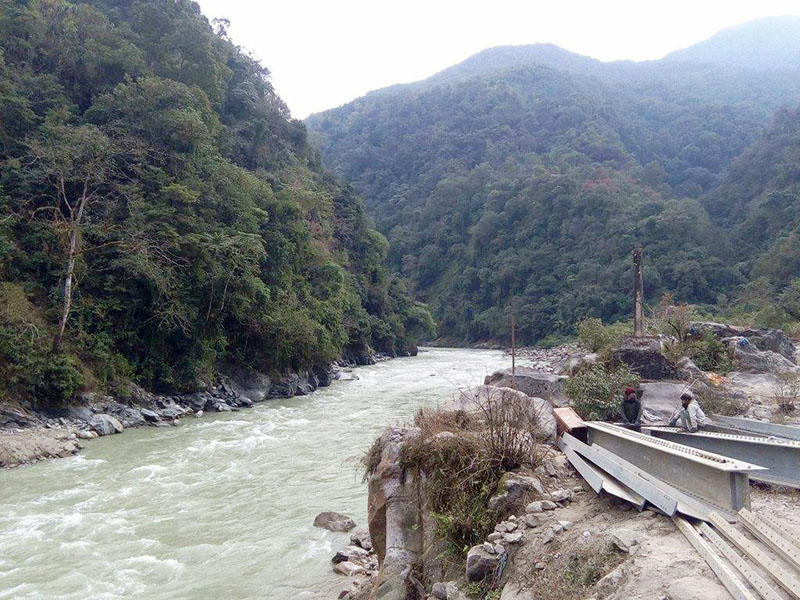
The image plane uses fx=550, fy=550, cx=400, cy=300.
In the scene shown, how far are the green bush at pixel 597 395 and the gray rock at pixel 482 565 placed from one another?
480 centimetres

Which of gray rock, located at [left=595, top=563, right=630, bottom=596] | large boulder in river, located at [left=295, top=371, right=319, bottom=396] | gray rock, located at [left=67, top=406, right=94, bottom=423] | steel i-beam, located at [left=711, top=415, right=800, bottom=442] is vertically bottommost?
large boulder in river, located at [left=295, top=371, right=319, bottom=396]

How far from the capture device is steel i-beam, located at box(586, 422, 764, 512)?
3.84 m

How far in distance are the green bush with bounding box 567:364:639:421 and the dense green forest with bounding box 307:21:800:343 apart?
22.0 metres

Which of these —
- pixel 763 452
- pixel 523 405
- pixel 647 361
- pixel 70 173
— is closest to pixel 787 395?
pixel 647 361

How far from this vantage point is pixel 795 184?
43.9 meters

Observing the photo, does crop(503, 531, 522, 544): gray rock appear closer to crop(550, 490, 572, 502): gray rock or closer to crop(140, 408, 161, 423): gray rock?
crop(550, 490, 572, 502): gray rock

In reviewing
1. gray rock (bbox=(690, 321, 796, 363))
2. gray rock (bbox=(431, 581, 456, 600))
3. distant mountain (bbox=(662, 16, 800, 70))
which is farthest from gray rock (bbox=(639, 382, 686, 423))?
distant mountain (bbox=(662, 16, 800, 70))

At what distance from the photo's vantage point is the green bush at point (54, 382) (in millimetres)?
12617

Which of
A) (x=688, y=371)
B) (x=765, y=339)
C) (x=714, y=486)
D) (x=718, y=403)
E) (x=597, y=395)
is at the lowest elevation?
(x=765, y=339)

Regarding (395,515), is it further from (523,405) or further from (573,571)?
(573,571)

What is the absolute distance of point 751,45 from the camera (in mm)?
159375

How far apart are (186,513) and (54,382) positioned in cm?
694

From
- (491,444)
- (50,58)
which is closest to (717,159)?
(50,58)

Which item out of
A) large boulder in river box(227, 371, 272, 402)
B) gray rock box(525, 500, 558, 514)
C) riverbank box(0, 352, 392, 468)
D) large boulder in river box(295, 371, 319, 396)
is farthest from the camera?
large boulder in river box(295, 371, 319, 396)
